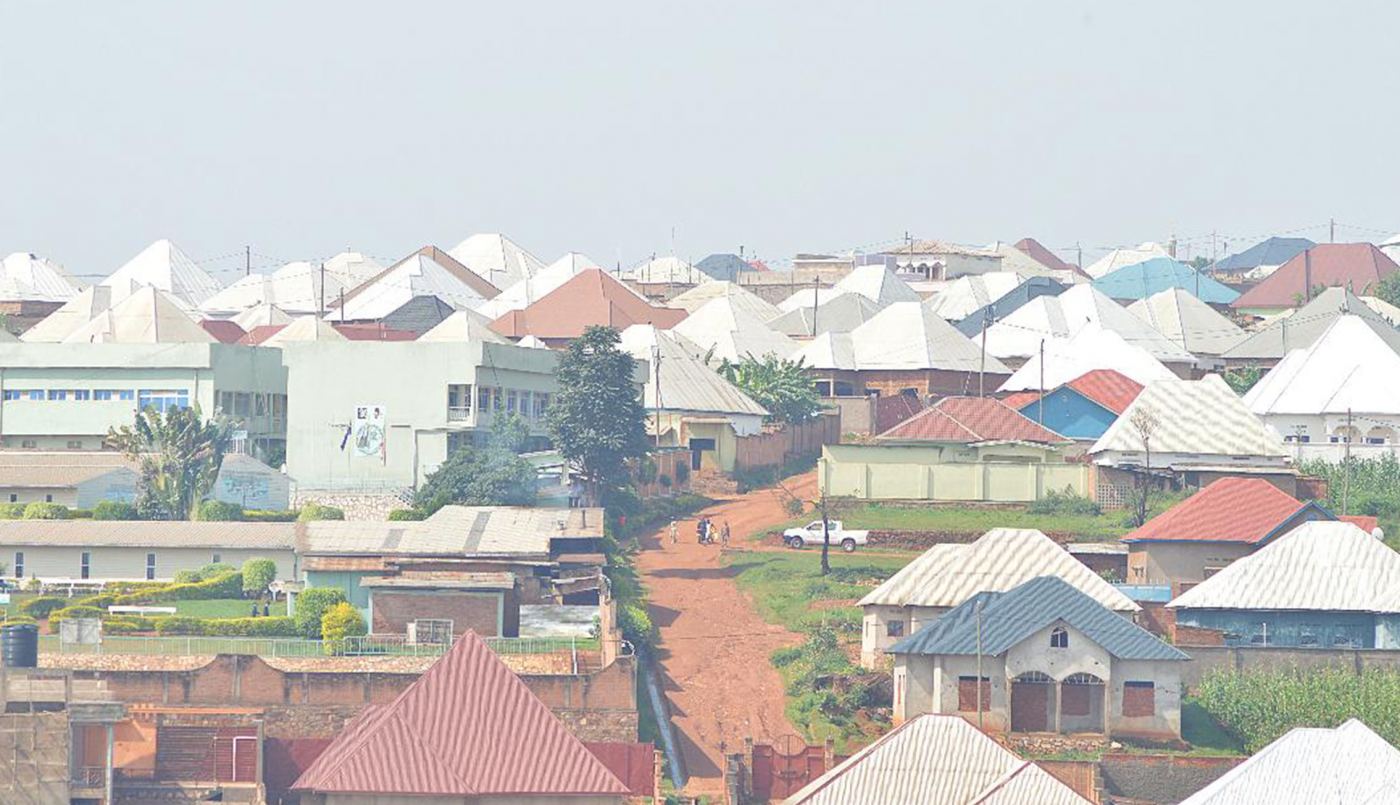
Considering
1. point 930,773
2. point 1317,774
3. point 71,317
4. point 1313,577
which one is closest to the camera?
point 1317,774

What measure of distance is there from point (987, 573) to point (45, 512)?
24.7m

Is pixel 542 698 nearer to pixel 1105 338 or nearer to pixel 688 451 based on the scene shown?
pixel 688 451

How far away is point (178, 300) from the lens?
133500 millimetres

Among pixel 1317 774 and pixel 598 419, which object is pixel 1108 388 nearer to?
pixel 598 419

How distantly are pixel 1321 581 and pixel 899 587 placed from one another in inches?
363

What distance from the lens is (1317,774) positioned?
5594cm

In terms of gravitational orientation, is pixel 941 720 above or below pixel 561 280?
below

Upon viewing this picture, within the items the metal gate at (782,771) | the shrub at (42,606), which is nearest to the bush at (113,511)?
the shrub at (42,606)

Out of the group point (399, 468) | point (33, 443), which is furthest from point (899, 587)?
point (33, 443)

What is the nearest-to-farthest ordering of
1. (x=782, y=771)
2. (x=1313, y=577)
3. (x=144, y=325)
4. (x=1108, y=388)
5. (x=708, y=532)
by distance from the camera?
1. (x=782, y=771)
2. (x=1313, y=577)
3. (x=708, y=532)
4. (x=1108, y=388)
5. (x=144, y=325)

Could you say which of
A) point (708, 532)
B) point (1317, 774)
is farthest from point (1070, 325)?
point (1317, 774)

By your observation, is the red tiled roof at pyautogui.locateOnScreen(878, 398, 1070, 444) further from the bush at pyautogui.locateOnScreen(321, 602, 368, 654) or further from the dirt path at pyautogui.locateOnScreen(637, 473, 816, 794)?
the bush at pyautogui.locateOnScreen(321, 602, 368, 654)

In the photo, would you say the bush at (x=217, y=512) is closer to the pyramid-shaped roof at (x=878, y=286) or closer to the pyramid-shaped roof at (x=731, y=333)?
the pyramid-shaped roof at (x=731, y=333)

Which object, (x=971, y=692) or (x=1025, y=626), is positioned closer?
(x=971, y=692)
